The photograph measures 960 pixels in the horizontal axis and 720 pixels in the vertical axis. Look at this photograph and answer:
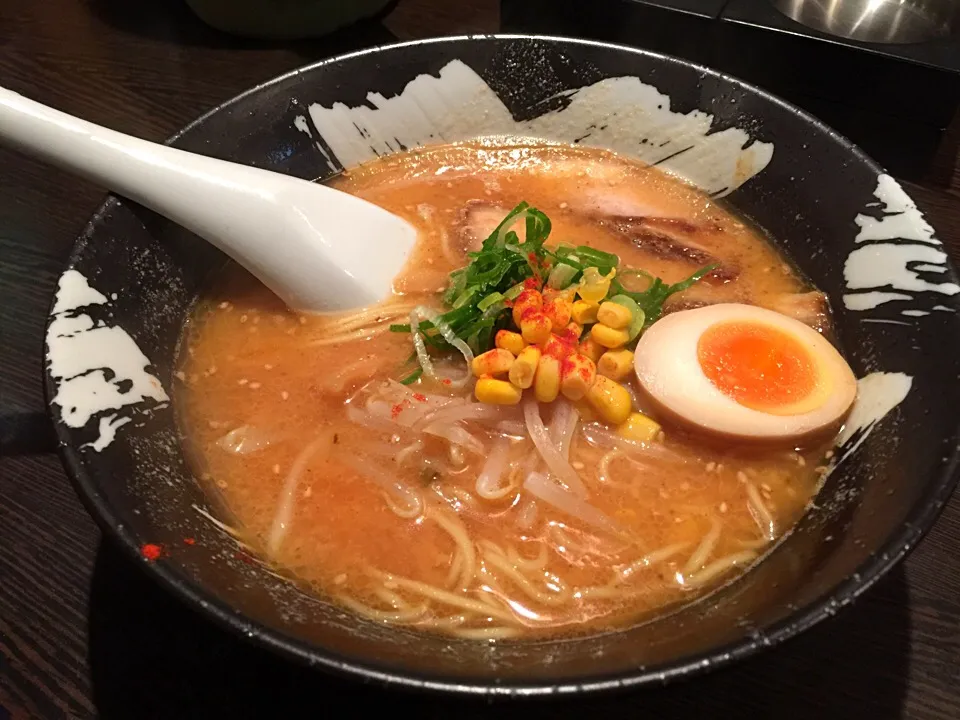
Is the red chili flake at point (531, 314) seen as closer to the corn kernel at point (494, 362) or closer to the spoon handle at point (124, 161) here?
the corn kernel at point (494, 362)

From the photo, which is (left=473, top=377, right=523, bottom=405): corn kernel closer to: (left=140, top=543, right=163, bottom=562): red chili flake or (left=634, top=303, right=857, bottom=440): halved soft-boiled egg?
(left=634, top=303, right=857, bottom=440): halved soft-boiled egg

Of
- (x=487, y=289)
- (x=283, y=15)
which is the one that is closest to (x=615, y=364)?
(x=487, y=289)

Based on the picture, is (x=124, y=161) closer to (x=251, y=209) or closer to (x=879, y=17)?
(x=251, y=209)

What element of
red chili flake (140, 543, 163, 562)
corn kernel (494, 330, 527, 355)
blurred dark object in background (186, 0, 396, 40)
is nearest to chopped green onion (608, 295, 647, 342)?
corn kernel (494, 330, 527, 355)

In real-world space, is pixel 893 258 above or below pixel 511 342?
above

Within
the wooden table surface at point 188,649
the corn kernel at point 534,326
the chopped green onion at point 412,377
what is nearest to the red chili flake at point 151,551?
the wooden table surface at point 188,649
